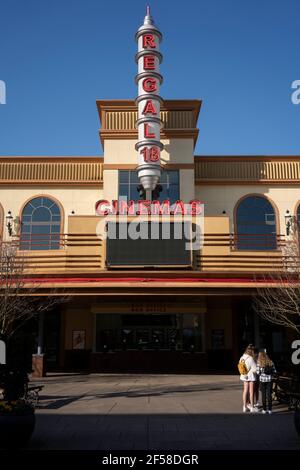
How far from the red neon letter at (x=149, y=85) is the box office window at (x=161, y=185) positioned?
18.2 feet

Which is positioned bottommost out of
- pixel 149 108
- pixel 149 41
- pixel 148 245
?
pixel 148 245

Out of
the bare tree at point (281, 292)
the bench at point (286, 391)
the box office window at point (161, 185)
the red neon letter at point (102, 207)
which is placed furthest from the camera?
the box office window at point (161, 185)


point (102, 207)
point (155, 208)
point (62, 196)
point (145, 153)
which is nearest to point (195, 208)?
point (155, 208)

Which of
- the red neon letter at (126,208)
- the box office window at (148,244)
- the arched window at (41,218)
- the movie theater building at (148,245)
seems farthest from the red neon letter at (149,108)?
the arched window at (41,218)

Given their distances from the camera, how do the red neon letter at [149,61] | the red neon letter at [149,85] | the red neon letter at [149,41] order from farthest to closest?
the red neon letter at [149,41] < the red neon letter at [149,61] < the red neon letter at [149,85]

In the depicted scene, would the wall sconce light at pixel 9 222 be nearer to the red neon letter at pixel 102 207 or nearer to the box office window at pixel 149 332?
the red neon letter at pixel 102 207

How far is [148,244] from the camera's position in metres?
26.2

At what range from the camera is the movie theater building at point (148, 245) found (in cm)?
2520

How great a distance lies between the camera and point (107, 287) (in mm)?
24453

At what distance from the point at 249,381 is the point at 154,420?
123 inches

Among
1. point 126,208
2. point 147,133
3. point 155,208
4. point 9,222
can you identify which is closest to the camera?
point 155,208

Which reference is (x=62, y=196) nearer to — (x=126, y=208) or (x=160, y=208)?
(x=126, y=208)
